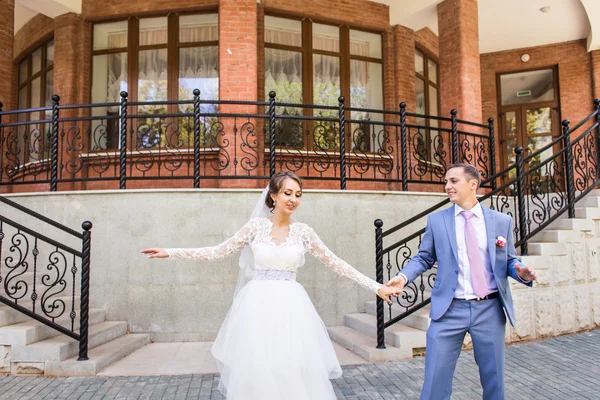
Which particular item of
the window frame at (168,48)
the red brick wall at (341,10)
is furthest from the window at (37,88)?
the red brick wall at (341,10)

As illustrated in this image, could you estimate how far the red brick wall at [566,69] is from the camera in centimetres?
1291

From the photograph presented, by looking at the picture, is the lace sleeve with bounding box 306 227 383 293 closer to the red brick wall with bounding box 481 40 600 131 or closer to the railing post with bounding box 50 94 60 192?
the railing post with bounding box 50 94 60 192

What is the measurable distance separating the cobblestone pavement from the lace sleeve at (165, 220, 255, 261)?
153 cm

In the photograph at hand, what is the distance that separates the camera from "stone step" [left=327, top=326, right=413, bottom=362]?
17.2ft

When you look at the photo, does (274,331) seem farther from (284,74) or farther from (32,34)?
(32,34)

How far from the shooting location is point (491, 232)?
3.07 metres

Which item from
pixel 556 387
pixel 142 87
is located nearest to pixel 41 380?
pixel 556 387

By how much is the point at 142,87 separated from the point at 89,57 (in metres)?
1.44

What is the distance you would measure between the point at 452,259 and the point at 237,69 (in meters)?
6.22

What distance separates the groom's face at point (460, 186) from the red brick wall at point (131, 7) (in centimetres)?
835

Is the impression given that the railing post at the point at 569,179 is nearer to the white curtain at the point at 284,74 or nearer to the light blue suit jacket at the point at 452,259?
the light blue suit jacket at the point at 452,259

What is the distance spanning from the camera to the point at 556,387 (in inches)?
171

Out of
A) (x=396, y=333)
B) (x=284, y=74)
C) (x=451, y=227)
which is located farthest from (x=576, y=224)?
(x=284, y=74)

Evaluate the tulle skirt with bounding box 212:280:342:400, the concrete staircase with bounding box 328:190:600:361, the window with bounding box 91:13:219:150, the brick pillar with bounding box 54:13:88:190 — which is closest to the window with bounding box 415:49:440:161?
the concrete staircase with bounding box 328:190:600:361
